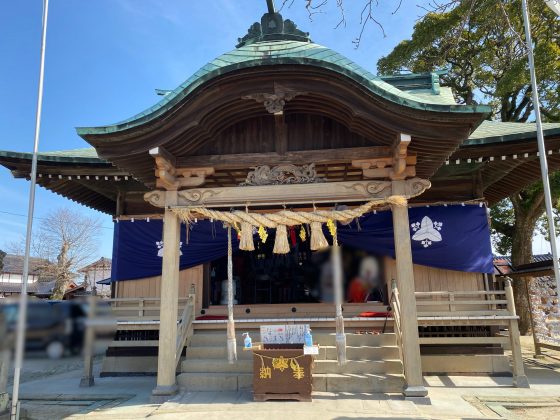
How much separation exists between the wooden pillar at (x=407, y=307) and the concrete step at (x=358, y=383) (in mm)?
461

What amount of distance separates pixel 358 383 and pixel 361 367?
43cm

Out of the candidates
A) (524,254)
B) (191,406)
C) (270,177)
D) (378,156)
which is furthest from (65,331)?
(524,254)

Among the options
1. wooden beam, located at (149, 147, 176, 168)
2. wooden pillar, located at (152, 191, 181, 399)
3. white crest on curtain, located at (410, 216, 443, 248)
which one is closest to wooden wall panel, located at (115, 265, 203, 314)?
wooden pillar, located at (152, 191, 181, 399)

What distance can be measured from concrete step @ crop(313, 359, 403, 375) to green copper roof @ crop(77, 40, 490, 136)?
440 centimetres

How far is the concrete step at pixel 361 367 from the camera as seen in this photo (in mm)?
7230

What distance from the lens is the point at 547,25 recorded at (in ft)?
50.9

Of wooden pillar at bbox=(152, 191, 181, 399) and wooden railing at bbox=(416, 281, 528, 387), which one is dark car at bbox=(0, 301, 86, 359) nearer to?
wooden pillar at bbox=(152, 191, 181, 399)

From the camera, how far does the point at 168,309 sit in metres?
6.93

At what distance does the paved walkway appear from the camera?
593 centimetres

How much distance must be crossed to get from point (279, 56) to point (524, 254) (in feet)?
50.5

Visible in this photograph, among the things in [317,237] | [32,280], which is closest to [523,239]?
[317,237]

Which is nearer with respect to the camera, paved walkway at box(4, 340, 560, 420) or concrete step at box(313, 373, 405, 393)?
paved walkway at box(4, 340, 560, 420)

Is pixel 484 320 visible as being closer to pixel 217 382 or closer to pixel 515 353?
pixel 515 353

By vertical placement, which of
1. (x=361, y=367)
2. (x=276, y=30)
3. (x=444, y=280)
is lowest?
(x=361, y=367)
